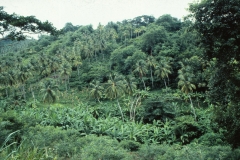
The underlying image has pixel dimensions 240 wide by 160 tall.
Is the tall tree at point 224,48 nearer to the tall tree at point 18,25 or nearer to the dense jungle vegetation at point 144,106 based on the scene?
the dense jungle vegetation at point 144,106

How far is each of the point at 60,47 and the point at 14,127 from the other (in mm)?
75947

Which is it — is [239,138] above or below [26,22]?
below

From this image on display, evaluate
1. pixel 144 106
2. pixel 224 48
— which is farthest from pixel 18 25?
pixel 144 106

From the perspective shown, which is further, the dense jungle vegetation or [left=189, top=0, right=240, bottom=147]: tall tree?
the dense jungle vegetation

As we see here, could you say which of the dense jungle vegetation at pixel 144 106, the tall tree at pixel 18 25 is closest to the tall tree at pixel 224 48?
the dense jungle vegetation at pixel 144 106

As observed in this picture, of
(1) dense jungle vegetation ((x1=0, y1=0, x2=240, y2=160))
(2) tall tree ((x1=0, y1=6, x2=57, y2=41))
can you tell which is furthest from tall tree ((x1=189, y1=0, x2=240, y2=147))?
(2) tall tree ((x1=0, y1=6, x2=57, y2=41))

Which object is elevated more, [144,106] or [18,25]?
[18,25]

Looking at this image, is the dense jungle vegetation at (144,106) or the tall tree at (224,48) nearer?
the tall tree at (224,48)

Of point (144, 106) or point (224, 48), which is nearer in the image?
point (224, 48)

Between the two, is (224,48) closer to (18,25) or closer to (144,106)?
(18,25)

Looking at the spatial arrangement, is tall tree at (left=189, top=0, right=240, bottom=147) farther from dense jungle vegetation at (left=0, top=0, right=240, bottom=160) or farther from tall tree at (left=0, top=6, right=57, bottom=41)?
tall tree at (left=0, top=6, right=57, bottom=41)

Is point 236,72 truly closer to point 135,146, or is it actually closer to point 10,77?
point 135,146

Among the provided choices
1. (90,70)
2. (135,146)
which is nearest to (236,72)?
(135,146)

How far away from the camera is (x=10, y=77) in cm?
4778
